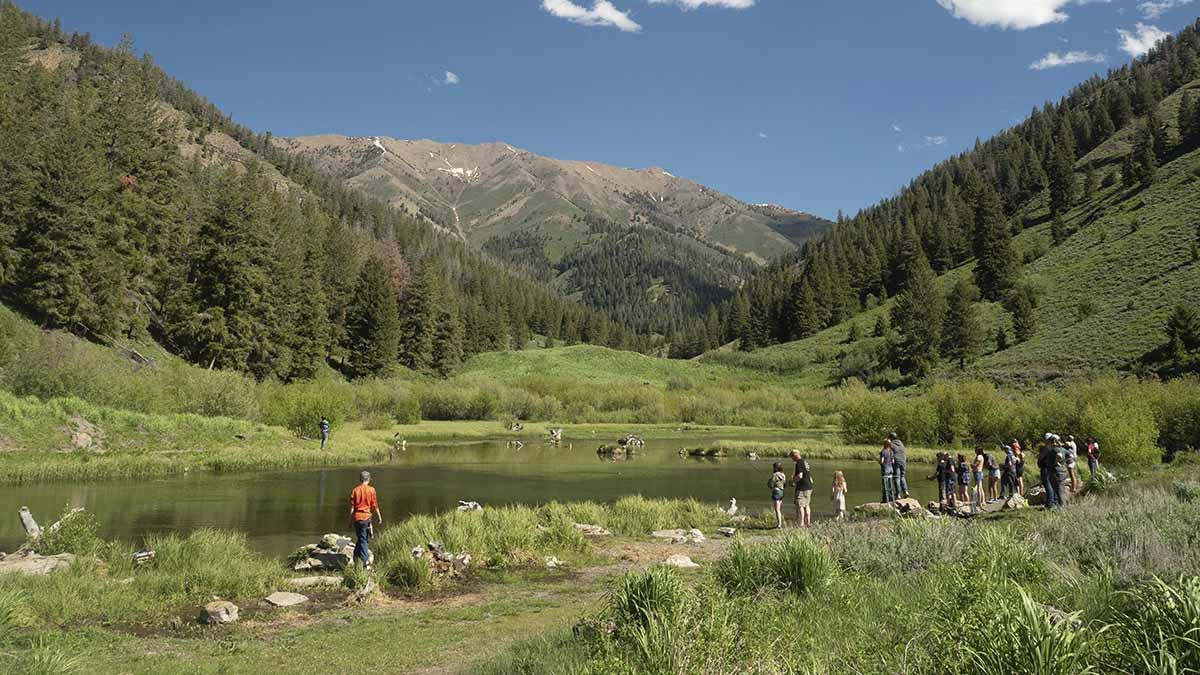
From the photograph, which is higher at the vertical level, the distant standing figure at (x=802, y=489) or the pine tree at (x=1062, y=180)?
the pine tree at (x=1062, y=180)

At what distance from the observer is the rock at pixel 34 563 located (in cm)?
A: 1381

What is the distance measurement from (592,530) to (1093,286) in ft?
284

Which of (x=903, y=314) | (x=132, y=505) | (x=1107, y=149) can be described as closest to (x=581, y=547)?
(x=132, y=505)

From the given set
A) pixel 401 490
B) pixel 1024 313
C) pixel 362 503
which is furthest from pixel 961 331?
pixel 362 503

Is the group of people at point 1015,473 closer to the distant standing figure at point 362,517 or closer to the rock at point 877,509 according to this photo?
the rock at point 877,509

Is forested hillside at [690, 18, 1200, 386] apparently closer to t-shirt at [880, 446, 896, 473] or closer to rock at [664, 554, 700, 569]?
t-shirt at [880, 446, 896, 473]

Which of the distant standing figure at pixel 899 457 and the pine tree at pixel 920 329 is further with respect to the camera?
the pine tree at pixel 920 329

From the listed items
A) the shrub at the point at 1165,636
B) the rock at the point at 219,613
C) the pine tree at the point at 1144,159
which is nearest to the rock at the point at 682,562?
the rock at the point at 219,613

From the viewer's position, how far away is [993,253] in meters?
105

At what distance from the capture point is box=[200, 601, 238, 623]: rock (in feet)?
39.6

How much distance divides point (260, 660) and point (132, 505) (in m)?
18.8

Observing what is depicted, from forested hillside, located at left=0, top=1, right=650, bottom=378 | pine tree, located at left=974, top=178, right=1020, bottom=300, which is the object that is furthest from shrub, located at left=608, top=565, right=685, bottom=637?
pine tree, located at left=974, top=178, right=1020, bottom=300

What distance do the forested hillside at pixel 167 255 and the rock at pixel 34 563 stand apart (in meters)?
41.7

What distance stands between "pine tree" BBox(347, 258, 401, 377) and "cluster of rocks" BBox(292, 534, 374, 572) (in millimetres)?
70353
